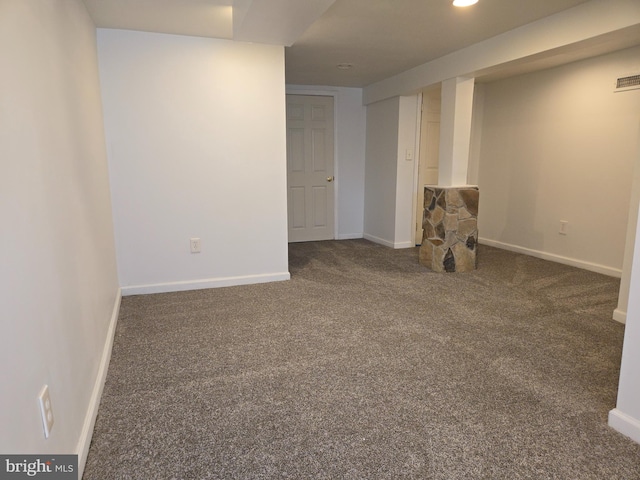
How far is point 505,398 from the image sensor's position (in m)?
1.91

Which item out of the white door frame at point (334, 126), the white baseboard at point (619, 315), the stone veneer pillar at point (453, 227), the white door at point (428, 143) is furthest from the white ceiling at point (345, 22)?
the white baseboard at point (619, 315)

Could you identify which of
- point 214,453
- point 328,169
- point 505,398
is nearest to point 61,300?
point 214,453

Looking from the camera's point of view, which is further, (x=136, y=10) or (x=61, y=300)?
(x=136, y=10)

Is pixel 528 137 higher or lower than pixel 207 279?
higher

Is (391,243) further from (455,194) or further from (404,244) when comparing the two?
(455,194)

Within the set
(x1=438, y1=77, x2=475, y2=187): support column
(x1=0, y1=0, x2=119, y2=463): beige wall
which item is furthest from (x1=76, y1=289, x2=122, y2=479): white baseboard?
(x1=438, y1=77, x2=475, y2=187): support column

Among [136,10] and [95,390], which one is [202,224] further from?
[95,390]

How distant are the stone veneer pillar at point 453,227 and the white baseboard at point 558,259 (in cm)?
109

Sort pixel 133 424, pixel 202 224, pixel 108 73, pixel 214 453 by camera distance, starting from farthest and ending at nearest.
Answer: pixel 202 224, pixel 108 73, pixel 133 424, pixel 214 453

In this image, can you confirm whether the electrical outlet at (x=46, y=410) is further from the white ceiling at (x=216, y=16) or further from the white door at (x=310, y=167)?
the white door at (x=310, y=167)

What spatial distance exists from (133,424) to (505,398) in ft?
5.55

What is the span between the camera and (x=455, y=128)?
3.90 metres

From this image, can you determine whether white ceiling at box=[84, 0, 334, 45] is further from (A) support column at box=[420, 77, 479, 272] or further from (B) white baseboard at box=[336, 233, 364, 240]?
(B) white baseboard at box=[336, 233, 364, 240]

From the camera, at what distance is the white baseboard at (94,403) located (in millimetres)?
1503
